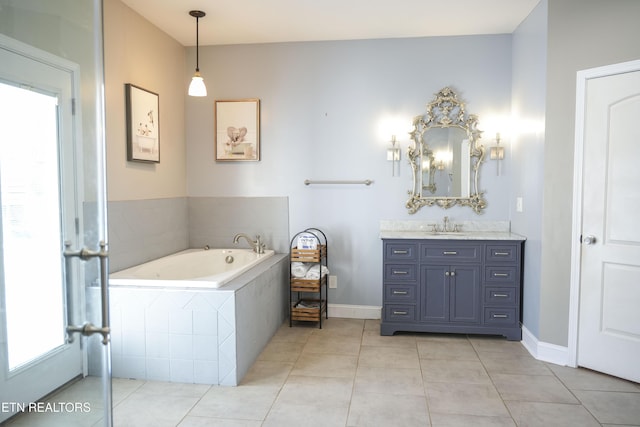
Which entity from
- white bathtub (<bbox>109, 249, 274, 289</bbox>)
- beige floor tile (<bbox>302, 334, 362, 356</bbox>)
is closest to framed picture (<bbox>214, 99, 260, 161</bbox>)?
white bathtub (<bbox>109, 249, 274, 289</bbox>)

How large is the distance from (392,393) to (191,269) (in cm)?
216

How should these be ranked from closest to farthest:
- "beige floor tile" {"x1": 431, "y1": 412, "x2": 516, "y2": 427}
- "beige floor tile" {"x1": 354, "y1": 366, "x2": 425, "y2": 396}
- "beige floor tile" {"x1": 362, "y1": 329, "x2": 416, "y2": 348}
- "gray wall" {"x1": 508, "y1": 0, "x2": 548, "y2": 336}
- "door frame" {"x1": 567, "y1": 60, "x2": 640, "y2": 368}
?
"beige floor tile" {"x1": 431, "y1": 412, "x2": 516, "y2": 427}, "beige floor tile" {"x1": 354, "y1": 366, "x2": 425, "y2": 396}, "door frame" {"x1": 567, "y1": 60, "x2": 640, "y2": 368}, "gray wall" {"x1": 508, "y1": 0, "x2": 548, "y2": 336}, "beige floor tile" {"x1": 362, "y1": 329, "x2": 416, "y2": 348}

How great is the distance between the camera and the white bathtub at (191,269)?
9.97ft

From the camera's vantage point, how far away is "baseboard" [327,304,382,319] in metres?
4.45

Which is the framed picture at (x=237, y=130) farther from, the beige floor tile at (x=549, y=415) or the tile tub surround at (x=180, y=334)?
the beige floor tile at (x=549, y=415)

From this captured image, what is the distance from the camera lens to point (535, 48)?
3.54 m

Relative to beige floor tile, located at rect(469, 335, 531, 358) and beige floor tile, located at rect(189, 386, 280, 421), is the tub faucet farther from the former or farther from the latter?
beige floor tile, located at rect(469, 335, 531, 358)

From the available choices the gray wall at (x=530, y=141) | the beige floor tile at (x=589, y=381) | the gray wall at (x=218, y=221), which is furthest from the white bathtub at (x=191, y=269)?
the beige floor tile at (x=589, y=381)

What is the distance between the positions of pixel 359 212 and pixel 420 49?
158cm

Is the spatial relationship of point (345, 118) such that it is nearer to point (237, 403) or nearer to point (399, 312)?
point (399, 312)

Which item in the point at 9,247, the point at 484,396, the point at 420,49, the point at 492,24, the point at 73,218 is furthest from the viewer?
the point at 420,49

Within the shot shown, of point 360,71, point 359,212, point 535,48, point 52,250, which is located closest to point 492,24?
point 535,48

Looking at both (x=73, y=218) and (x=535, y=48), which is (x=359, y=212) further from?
(x=73, y=218)

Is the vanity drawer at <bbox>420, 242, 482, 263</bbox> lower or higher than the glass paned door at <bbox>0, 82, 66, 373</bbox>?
lower
